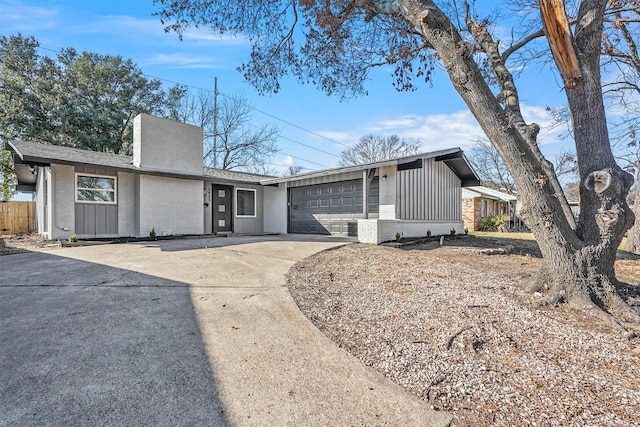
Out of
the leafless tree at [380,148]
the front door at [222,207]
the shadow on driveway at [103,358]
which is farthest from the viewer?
the leafless tree at [380,148]

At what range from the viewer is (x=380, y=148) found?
32.8 meters

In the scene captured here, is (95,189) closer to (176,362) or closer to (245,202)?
(245,202)

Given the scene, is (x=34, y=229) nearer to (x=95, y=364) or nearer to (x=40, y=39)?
(x=40, y=39)

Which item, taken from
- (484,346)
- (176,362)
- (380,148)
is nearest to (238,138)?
(380,148)

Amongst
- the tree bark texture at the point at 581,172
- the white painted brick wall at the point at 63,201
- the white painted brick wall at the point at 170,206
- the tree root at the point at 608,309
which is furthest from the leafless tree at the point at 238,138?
the tree root at the point at 608,309

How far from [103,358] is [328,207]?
10.0 metres

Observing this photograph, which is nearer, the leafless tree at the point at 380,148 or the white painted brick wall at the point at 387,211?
the white painted brick wall at the point at 387,211

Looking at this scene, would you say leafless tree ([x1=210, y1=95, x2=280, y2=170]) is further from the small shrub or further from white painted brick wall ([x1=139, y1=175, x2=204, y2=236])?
the small shrub

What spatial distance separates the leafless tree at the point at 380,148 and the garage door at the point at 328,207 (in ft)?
64.9

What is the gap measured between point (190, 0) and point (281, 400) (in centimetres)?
637

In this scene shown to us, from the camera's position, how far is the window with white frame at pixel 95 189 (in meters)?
9.53

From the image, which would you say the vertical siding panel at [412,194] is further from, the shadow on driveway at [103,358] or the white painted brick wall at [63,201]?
the white painted brick wall at [63,201]

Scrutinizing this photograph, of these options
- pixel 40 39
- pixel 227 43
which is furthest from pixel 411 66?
pixel 40 39

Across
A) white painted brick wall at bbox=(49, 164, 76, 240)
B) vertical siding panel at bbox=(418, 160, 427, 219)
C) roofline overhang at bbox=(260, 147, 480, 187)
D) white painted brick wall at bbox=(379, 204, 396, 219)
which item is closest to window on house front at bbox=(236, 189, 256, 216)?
roofline overhang at bbox=(260, 147, 480, 187)
